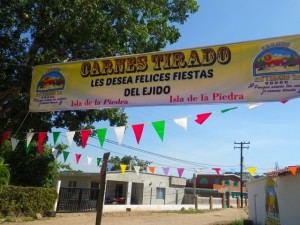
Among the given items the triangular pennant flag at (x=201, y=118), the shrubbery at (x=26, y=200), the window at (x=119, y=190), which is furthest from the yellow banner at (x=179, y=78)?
the window at (x=119, y=190)

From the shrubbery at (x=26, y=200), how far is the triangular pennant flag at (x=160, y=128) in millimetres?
12409

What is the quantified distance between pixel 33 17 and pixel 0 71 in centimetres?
196

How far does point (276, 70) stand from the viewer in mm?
6402

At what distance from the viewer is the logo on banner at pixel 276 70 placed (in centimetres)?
627

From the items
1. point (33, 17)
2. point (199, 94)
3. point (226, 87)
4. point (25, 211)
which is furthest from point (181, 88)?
point (25, 211)

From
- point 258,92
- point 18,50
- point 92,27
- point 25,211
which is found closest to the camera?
point 258,92

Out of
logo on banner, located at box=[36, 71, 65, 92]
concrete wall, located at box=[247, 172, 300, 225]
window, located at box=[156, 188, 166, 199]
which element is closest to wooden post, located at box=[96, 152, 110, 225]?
logo on banner, located at box=[36, 71, 65, 92]

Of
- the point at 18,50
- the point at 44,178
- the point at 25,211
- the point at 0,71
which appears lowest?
the point at 25,211

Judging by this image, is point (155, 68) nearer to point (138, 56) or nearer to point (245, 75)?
point (138, 56)

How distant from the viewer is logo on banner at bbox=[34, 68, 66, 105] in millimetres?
8172

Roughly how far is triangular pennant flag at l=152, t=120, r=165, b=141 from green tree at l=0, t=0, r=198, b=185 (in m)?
3.74

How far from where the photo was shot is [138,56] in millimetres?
7574

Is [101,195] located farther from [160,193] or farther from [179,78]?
[160,193]

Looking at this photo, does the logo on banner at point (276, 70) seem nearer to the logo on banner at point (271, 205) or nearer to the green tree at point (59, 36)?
the green tree at point (59, 36)
